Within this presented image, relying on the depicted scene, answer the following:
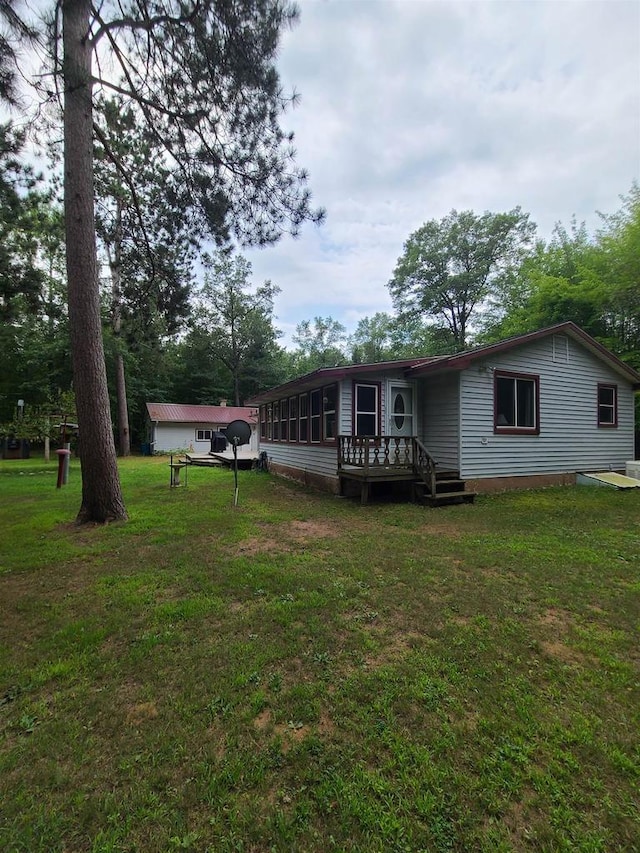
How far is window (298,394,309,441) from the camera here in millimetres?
11148

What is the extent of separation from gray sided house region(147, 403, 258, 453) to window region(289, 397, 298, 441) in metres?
11.2

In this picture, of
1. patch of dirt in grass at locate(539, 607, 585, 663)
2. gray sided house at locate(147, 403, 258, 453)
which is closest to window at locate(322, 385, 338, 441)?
patch of dirt in grass at locate(539, 607, 585, 663)

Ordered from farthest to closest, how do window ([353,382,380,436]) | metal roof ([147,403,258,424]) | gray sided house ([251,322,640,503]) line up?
metal roof ([147,403,258,424]) < window ([353,382,380,436]) < gray sided house ([251,322,640,503])

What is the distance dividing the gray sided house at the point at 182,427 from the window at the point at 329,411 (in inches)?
558

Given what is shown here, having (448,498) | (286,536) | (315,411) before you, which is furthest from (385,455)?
(286,536)

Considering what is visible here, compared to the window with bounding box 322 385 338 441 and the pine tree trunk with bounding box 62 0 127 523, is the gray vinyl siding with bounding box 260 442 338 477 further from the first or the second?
the pine tree trunk with bounding box 62 0 127 523

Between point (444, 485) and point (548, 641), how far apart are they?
5683 mm

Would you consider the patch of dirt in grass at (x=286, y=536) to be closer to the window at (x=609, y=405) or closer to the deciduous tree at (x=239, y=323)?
the window at (x=609, y=405)

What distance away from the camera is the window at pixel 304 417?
1115 cm

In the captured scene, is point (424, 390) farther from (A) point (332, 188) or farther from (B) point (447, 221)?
(B) point (447, 221)

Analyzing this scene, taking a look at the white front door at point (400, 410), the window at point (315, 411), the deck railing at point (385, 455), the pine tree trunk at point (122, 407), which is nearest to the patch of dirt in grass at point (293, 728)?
the deck railing at point (385, 455)

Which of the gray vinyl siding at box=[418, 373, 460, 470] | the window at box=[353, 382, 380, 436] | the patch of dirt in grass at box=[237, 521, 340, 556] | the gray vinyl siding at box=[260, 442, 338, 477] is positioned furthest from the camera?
the gray vinyl siding at box=[260, 442, 338, 477]

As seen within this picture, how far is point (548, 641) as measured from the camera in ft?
9.23

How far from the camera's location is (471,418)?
29.0 ft
